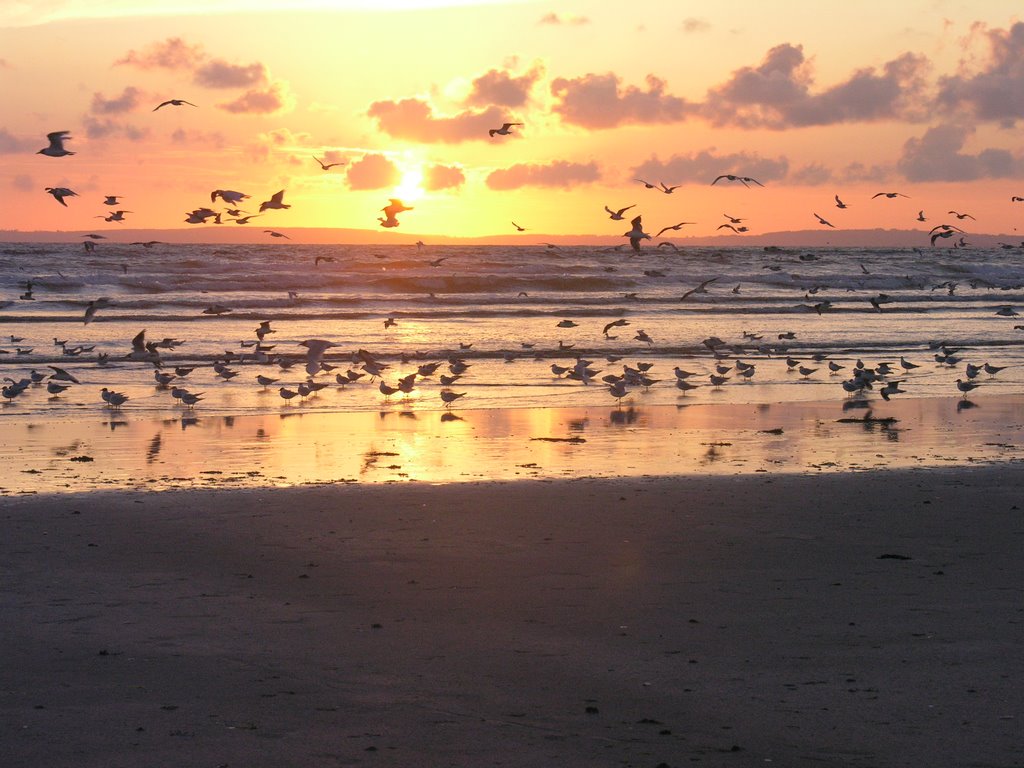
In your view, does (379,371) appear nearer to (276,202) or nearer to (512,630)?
(276,202)

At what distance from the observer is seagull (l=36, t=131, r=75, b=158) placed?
13414 millimetres

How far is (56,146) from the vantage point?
13539 mm

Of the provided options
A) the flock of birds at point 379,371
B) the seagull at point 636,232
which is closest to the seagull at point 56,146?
the flock of birds at point 379,371

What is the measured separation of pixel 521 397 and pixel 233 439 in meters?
5.19

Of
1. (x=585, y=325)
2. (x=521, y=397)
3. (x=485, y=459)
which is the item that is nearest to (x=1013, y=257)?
(x=585, y=325)

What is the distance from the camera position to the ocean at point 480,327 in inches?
731

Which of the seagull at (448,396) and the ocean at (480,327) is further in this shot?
the ocean at (480,327)

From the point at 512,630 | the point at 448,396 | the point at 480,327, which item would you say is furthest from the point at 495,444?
the point at 480,327

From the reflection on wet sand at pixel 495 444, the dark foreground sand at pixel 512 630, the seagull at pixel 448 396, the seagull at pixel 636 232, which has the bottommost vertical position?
the dark foreground sand at pixel 512 630

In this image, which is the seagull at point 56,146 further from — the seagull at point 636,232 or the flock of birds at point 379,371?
the seagull at point 636,232

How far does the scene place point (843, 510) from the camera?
948 centimetres

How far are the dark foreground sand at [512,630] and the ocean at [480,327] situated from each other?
7.56m

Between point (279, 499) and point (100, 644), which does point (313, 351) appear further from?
point (100, 644)

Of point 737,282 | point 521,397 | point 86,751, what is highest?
point 737,282
